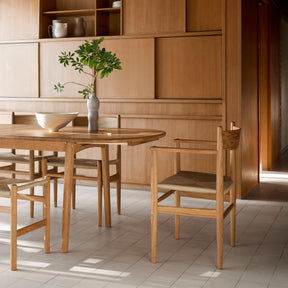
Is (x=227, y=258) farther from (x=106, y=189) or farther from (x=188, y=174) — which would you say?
(x=106, y=189)

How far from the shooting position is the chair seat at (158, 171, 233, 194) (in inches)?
121

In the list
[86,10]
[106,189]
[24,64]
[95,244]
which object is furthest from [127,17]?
[95,244]

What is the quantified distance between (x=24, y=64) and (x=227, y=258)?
11.9ft

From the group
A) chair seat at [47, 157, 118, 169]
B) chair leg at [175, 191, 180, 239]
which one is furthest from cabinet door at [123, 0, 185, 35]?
chair leg at [175, 191, 180, 239]

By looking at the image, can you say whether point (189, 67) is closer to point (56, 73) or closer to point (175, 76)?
point (175, 76)

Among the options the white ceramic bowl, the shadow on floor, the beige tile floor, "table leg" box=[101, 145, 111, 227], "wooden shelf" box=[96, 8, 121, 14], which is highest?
"wooden shelf" box=[96, 8, 121, 14]

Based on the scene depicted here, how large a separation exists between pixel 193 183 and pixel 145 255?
555mm

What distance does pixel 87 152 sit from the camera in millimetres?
5641

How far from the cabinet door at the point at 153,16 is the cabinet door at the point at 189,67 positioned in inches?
5.4

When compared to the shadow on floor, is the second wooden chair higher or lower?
higher

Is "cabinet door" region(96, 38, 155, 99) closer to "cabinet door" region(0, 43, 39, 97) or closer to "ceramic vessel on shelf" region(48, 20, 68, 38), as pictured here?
"ceramic vessel on shelf" region(48, 20, 68, 38)

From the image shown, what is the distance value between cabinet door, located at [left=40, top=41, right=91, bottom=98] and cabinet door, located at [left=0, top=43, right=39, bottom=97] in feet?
0.30

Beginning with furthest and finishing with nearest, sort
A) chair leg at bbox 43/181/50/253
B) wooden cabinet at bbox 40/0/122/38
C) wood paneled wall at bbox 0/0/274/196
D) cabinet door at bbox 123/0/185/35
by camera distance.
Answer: wooden cabinet at bbox 40/0/122/38 → cabinet door at bbox 123/0/185/35 → wood paneled wall at bbox 0/0/274/196 → chair leg at bbox 43/181/50/253

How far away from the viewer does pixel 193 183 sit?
3195 mm
